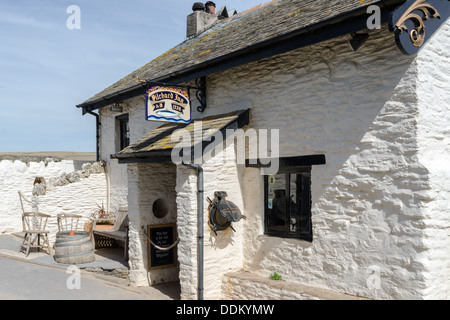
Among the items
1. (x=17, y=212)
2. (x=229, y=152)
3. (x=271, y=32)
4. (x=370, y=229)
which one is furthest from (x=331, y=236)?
(x=17, y=212)

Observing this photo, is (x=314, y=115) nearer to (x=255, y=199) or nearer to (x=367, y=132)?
(x=367, y=132)

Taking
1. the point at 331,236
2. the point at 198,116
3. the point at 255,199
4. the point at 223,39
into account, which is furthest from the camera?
the point at 223,39

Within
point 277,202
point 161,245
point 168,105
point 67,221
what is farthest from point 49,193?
point 277,202

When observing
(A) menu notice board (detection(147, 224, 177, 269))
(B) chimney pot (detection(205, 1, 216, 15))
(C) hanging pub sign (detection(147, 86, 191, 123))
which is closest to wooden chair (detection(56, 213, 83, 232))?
(A) menu notice board (detection(147, 224, 177, 269))

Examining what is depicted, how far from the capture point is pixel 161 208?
27.5 feet

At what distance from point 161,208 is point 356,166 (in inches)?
169

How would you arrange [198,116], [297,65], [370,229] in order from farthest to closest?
[198,116]
[297,65]
[370,229]

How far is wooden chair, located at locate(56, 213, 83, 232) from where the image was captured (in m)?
10.6

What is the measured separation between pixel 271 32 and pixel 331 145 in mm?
2120

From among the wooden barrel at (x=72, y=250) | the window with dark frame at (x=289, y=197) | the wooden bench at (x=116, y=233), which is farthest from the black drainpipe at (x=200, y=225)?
the wooden barrel at (x=72, y=250)

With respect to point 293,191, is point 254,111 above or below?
above

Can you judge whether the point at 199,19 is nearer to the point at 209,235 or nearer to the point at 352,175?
the point at 209,235

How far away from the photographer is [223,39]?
8609 millimetres

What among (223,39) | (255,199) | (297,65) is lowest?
(255,199)
